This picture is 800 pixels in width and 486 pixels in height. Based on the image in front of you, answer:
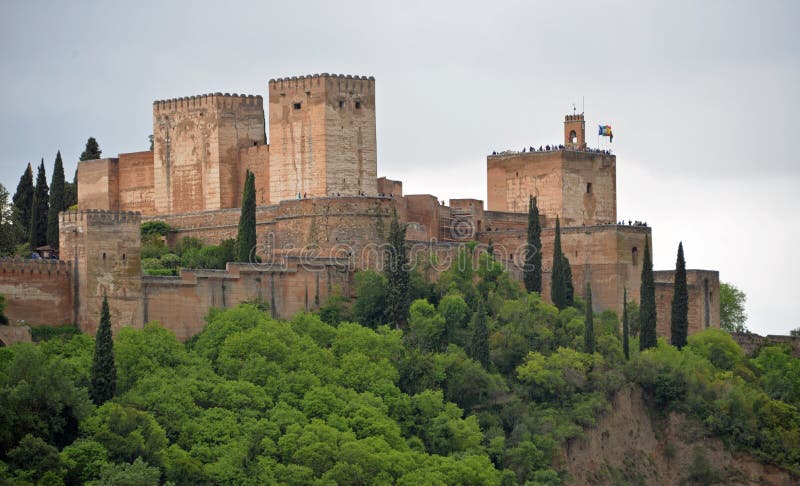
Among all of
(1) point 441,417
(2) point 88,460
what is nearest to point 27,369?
(2) point 88,460

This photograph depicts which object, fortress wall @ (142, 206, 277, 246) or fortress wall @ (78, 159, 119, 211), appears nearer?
fortress wall @ (142, 206, 277, 246)

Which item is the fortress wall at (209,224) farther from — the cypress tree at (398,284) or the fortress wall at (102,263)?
the fortress wall at (102,263)

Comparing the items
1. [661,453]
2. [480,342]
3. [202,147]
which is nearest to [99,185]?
[202,147]

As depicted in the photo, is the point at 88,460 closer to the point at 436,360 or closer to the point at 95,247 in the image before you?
the point at 95,247

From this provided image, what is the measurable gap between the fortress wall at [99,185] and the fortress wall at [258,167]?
4275 millimetres

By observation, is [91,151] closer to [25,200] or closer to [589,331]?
[25,200]

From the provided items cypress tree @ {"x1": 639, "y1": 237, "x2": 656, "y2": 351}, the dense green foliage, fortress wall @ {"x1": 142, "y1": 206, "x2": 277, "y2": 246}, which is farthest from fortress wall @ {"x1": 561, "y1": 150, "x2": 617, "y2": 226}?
fortress wall @ {"x1": 142, "y1": 206, "x2": 277, "y2": 246}

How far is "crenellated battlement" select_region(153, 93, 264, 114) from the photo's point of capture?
72312 mm

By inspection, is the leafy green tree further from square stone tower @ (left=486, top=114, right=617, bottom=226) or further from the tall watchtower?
square stone tower @ (left=486, top=114, right=617, bottom=226)

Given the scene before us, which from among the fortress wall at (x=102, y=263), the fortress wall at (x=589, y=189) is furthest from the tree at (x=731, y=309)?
the fortress wall at (x=102, y=263)

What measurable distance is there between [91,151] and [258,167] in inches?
364

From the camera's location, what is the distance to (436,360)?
211 ft

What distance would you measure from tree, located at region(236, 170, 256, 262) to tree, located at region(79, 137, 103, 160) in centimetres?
1270

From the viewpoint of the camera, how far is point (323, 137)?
7000cm
